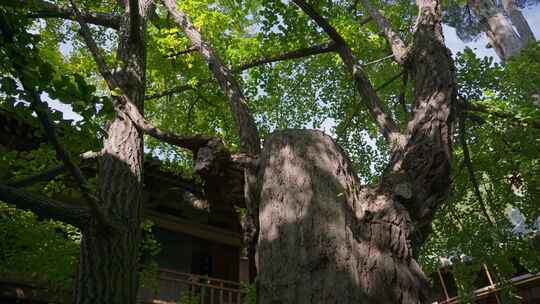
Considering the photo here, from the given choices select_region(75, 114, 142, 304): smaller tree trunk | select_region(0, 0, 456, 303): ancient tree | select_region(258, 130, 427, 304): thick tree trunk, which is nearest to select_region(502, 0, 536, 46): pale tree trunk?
select_region(0, 0, 456, 303): ancient tree

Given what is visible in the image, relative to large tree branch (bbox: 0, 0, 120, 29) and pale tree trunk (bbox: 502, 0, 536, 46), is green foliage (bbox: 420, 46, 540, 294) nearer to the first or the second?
pale tree trunk (bbox: 502, 0, 536, 46)

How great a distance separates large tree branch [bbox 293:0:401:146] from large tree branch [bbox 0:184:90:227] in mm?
2855

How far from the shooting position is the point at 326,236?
2789 millimetres

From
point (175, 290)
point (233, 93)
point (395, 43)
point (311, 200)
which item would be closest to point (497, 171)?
point (395, 43)

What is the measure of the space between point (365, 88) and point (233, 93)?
1.46 meters

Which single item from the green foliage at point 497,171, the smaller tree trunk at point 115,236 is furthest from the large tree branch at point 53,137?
the green foliage at point 497,171

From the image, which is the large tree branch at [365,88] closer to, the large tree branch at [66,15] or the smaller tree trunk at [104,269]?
the smaller tree trunk at [104,269]

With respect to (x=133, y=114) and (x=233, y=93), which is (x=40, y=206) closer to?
(x=133, y=114)

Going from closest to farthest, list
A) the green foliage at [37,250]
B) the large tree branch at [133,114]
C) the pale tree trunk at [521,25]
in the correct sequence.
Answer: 1. the large tree branch at [133,114]
2. the green foliage at [37,250]
3. the pale tree trunk at [521,25]

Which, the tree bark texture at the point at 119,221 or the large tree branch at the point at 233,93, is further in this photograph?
the large tree branch at the point at 233,93

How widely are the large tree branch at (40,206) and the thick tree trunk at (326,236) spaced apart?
1.58 metres

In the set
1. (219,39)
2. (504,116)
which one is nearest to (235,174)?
(504,116)

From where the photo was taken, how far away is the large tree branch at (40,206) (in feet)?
10.2

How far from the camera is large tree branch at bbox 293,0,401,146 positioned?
13.5ft
